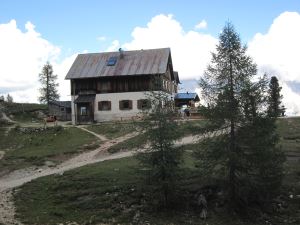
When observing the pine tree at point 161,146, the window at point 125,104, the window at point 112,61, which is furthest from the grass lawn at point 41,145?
the pine tree at point 161,146

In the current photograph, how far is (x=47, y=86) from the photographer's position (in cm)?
9288

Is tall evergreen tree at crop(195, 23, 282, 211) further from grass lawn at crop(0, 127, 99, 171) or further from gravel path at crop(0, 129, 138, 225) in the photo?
grass lawn at crop(0, 127, 99, 171)

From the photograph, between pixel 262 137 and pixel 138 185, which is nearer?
pixel 262 137

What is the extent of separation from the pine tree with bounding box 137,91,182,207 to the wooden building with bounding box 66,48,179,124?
36.7m

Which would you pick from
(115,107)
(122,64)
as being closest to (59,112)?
(122,64)

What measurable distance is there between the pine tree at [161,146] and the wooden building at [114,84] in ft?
121

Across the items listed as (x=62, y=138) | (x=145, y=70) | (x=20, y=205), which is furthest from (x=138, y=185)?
(x=145, y=70)

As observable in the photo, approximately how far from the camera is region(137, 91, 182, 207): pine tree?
1071 inches

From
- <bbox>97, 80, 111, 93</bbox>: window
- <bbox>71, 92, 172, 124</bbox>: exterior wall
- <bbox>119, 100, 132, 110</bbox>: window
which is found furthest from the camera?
<bbox>97, 80, 111, 93</bbox>: window

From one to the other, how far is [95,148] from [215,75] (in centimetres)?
2146

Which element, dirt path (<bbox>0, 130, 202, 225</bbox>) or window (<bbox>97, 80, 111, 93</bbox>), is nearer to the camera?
dirt path (<bbox>0, 130, 202, 225</bbox>)

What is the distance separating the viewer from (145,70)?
6612 cm

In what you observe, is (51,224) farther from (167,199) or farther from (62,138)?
(62,138)

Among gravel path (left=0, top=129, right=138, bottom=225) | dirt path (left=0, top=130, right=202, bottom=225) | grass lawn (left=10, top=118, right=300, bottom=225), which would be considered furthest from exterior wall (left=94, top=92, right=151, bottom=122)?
grass lawn (left=10, top=118, right=300, bottom=225)
